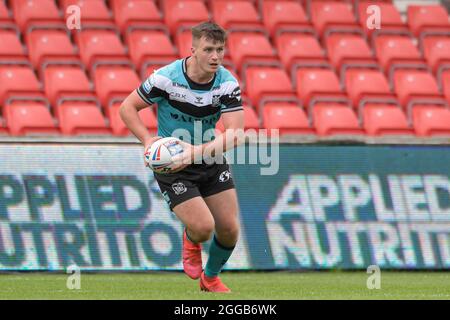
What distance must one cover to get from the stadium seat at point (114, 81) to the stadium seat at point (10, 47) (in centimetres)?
108

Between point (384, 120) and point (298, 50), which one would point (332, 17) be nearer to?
point (298, 50)

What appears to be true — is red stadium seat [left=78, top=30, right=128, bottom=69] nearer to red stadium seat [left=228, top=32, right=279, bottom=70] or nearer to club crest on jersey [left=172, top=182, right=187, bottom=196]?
red stadium seat [left=228, top=32, right=279, bottom=70]

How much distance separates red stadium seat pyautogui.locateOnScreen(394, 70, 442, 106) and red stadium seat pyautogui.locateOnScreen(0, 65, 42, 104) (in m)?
5.29

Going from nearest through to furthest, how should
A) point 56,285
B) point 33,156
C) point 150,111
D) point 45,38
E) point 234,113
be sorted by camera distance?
point 234,113
point 56,285
point 33,156
point 150,111
point 45,38

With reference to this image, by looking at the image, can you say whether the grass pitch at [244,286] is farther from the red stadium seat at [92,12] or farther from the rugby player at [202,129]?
the red stadium seat at [92,12]

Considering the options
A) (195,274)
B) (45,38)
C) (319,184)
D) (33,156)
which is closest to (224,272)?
(319,184)

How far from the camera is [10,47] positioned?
16.9 metres

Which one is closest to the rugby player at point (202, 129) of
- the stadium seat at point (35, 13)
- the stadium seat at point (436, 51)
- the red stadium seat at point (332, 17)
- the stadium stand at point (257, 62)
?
the stadium stand at point (257, 62)

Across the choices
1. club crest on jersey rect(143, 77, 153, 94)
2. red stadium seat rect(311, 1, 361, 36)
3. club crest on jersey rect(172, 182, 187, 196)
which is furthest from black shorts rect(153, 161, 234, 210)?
red stadium seat rect(311, 1, 361, 36)

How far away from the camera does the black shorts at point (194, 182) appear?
1017 centimetres

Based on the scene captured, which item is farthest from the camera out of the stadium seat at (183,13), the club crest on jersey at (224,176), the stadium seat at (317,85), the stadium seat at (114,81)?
the stadium seat at (183,13)

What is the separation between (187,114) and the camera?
10195 mm

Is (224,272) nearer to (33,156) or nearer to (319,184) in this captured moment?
(319,184)
